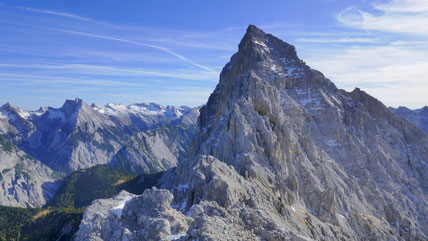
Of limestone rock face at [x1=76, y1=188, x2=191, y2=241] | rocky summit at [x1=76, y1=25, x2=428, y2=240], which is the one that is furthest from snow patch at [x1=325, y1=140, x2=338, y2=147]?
limestone rock face at [x1=76, y1=188, x2=191, y2=241]

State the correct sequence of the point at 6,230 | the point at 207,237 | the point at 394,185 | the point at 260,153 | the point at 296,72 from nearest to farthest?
the point at 207,237, the point at 260,153, the point at 394,185, the point at 296,72, the point at 6,230

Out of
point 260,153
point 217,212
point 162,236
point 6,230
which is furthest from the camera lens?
point 6,230

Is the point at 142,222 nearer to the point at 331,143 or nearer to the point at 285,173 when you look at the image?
the point at 285,173

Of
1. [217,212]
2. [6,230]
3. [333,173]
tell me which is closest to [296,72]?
[333,173]

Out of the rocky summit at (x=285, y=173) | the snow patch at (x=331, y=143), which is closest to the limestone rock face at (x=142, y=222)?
the rocky summit at (x=285, y=173)

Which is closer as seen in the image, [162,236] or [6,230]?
[162,236]

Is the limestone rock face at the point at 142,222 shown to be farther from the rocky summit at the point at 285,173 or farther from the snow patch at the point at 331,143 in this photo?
the snow patch at the point at 331,143

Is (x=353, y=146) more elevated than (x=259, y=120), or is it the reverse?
(x=259, y=120)

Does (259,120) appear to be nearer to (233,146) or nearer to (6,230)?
(233,146)

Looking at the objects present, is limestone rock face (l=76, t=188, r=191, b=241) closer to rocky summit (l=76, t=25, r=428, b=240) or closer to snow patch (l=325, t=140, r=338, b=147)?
rocky summit (l=76, t=25, r=428, b=240)
